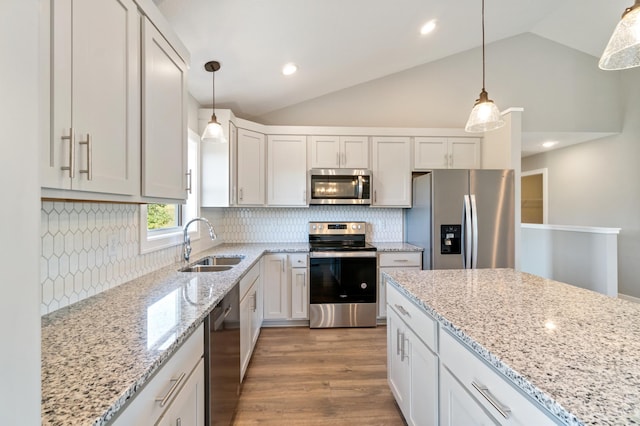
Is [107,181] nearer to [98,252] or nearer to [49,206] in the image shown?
[49,206]

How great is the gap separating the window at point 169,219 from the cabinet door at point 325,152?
131 cm

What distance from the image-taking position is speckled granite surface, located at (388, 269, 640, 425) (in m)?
0.64

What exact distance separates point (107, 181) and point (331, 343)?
2483mm

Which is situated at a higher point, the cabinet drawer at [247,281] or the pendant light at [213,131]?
the pendant light at [213,131]

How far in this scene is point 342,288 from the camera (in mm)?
3223

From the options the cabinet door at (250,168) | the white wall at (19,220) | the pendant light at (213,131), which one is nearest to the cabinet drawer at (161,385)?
the white wall at (19,220)

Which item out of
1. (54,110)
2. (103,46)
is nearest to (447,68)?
(103,46)

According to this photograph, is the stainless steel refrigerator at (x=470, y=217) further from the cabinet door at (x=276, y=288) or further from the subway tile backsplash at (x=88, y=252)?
the subway tile backsplash at (x=88, y=252)

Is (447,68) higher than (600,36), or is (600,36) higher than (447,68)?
(600,36)

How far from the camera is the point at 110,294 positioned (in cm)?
142

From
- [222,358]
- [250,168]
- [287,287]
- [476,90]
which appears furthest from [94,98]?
[476,90]

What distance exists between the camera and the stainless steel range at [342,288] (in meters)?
3.20

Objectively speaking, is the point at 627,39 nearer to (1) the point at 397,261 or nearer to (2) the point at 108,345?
(2) the point at 108,345

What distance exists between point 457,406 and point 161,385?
1.06m
